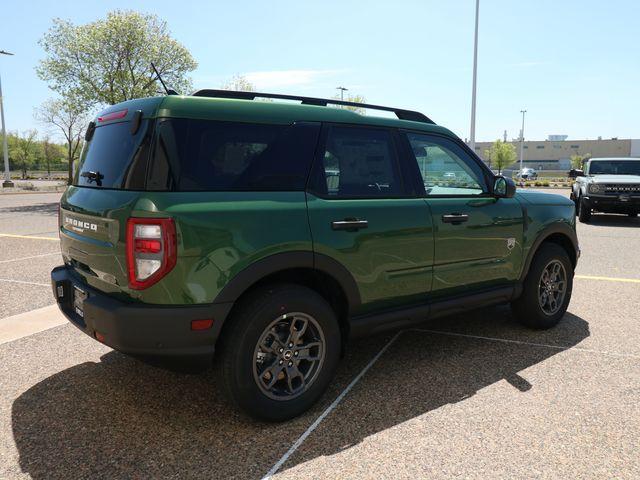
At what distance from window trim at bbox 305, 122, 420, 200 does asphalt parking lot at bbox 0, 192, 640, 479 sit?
4.19 feet

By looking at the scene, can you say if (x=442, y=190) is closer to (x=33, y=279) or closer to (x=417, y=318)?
(x=417, y=318)

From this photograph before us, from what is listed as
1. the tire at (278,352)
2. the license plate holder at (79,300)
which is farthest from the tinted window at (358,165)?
the license plate holder at (79,300)

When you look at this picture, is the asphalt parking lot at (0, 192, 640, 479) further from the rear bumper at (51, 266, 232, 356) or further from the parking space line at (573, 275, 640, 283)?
the parking space line at (573, 275, 640, 283)

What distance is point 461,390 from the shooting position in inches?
134

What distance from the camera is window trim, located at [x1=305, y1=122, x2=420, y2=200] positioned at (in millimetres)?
3088

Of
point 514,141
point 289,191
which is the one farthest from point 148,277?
point 514,141

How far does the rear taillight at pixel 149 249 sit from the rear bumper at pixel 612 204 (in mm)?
13538

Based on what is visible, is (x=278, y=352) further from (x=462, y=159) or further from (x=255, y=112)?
(x=462, y=159)

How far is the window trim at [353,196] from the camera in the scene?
10.1 feet

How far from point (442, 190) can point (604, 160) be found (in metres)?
13.3

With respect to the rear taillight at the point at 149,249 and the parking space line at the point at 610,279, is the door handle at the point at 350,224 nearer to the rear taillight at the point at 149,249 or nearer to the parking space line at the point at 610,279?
the rear taillight at the point at 149,249

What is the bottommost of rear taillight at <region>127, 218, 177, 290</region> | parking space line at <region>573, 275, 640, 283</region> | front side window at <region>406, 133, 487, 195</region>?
parking space line at <region>573, 275, 640, 283</region>

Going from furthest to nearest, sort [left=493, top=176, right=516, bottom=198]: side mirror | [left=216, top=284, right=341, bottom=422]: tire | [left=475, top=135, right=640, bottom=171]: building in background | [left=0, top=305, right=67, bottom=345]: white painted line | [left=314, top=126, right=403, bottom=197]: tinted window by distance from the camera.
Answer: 1. [left=475, top=135, right=640, bottom=171]: building in background
2. [left=0, top=305, right=67, bottom=345]: white painted line
3. [left=493, top=176, right=516, bottom=198]: side mirror
4. [left=314, top=126, right=403, bottom=197]: tinted window
5. [left=216, top=284, right=341, bottom=422]: tire

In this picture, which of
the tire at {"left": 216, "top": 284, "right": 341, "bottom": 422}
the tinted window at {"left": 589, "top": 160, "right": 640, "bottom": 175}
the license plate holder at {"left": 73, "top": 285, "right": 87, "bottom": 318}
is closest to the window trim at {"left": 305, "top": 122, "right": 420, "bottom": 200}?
the tire at {"left": 216, "top": 284, "right": 341, "bottom": 422}
